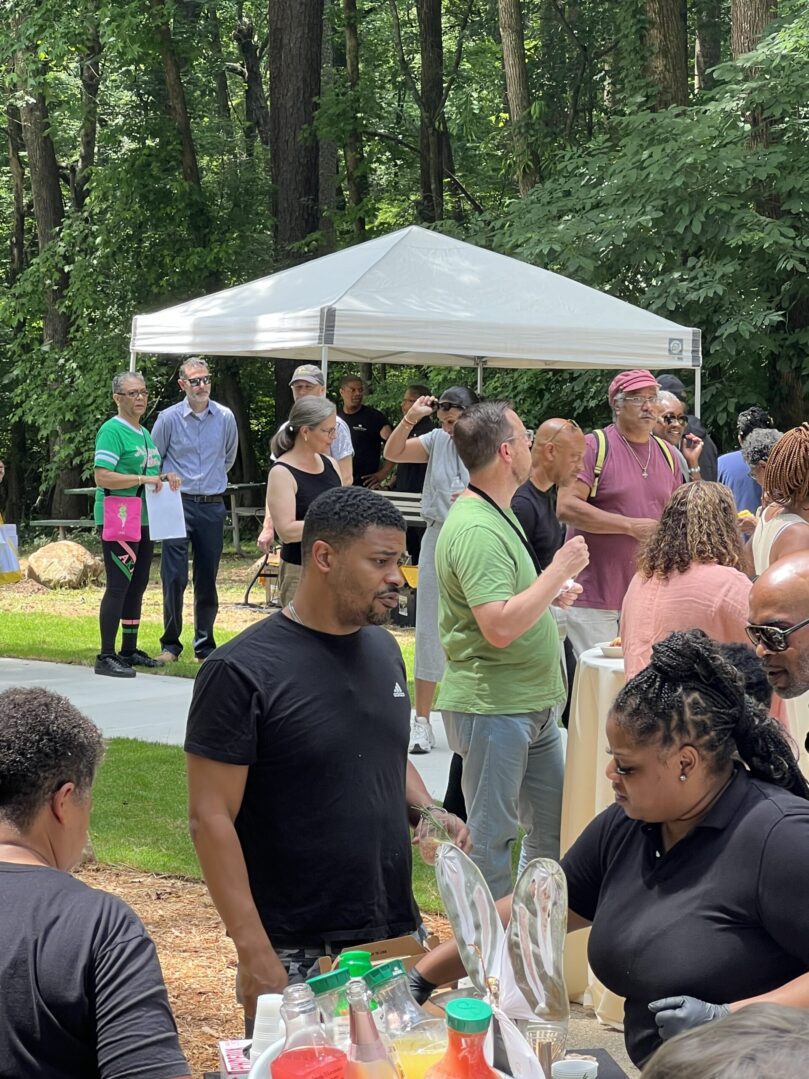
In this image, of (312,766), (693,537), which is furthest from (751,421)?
(312,766)

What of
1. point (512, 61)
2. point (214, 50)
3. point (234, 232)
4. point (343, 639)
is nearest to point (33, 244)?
point (214, 50)

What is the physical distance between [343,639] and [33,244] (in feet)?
89.8

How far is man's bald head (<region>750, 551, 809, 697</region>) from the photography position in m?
2.87

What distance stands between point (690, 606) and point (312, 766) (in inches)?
61.2

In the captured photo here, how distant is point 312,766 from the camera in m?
3.32

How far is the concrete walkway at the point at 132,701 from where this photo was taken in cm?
812

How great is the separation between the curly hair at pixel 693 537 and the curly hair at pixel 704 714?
1.55 m

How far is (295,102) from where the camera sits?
21.2m

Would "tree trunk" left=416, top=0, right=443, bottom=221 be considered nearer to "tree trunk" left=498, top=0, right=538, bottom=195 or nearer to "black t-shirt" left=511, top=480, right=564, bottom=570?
"tree trunk" left=498, top=0, right=538, bottom=195

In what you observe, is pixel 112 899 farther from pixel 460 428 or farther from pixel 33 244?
pixel 33 244

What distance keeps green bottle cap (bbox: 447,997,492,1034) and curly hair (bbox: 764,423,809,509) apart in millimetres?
2982

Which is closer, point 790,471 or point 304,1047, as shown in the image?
point 304,1047

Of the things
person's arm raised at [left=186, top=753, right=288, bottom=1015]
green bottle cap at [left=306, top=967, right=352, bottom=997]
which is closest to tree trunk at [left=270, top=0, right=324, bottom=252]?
person's arm raised at [left=186, top=753, right=288, bottom=1015]

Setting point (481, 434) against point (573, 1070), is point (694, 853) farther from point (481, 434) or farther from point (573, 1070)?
point (481, 434)
